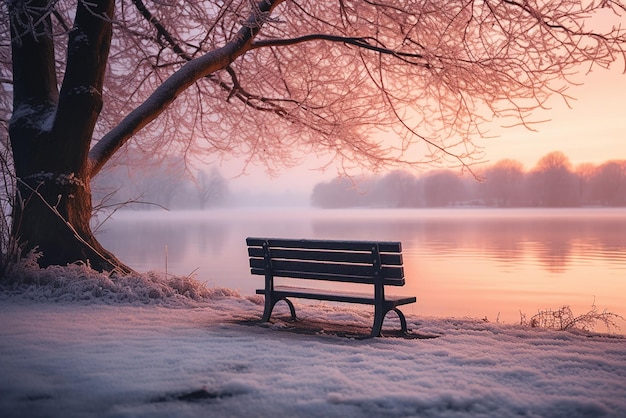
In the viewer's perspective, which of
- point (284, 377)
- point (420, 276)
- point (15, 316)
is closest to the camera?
point (284, 377)

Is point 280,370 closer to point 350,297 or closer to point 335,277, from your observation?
point 350,297

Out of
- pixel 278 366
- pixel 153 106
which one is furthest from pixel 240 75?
pixel 278 366

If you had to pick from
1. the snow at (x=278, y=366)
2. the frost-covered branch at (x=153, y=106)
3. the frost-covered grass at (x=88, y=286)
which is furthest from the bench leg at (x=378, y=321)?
the frost-covered branch at (x=153, y=106)

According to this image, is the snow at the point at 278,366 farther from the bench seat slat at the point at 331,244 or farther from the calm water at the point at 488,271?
the calm water at the point at 488,271

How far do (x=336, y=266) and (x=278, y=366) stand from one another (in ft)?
6.61

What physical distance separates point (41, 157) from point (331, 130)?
16.4 ft

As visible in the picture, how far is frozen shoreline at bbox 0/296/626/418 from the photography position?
12.9 feet

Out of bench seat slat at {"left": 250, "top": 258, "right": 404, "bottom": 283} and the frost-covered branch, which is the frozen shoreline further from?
the frost-covered branch

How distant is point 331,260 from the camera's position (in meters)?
6.74

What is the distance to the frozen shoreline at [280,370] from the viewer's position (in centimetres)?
393

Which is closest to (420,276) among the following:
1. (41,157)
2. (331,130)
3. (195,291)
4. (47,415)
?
(331,130)

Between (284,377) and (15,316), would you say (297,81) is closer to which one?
(15,316)

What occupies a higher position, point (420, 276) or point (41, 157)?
point (41, 157)

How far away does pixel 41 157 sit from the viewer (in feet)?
28.9
